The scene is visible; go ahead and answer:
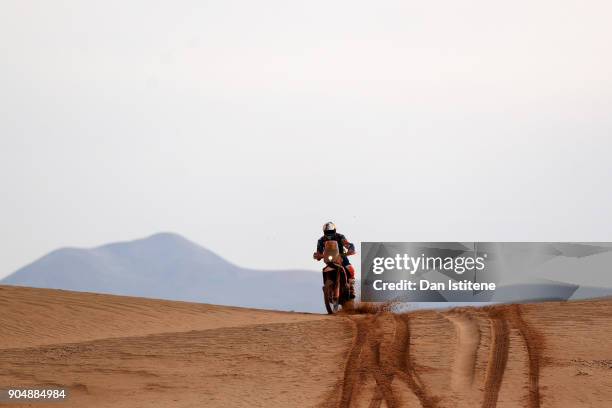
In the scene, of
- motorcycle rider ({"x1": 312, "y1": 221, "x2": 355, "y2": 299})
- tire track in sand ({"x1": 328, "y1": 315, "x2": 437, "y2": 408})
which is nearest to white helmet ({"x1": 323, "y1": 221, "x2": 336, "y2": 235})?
motorcycle rider ({"x1": 312, "y1": 221, "x2": 355, "y2": 299})

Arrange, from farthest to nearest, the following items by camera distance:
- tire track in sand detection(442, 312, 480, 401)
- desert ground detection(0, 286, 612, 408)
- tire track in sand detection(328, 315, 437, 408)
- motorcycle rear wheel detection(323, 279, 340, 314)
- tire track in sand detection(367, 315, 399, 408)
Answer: motorcycle rear wheel detection(323, 279, 340, 314)
tire track in sand detection(442, 312, 480, 401)
desert ground detection(0, 286, 612, 408)
tire track in sand detection(328, 315, 437, 408)
tire track in sand detection(367, 315, 399, 408)

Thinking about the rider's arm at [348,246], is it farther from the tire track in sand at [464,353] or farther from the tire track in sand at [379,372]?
the tire track in sand at [379,372]

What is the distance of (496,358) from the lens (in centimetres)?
1714

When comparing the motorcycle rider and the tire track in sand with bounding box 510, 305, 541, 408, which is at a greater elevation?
the motorcycle rider

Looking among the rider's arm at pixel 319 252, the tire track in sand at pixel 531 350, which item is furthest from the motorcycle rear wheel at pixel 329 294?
the tire track in sand at pixel 531 350

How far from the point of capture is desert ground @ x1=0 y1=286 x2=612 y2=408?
1521 cm

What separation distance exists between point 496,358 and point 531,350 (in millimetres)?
871

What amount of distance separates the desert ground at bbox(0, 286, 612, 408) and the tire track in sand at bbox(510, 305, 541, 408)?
1.0 inches

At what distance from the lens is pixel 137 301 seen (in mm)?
25672

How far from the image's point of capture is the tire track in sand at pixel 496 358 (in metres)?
15.1

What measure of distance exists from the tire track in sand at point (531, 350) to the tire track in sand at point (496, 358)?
0.26 meters

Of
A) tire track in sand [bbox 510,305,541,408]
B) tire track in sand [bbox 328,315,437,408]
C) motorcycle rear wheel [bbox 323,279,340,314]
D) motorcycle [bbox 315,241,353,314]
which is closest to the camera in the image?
tire track in sand [bbox 328,315,437,408]

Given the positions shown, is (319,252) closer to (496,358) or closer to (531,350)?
(531,350)

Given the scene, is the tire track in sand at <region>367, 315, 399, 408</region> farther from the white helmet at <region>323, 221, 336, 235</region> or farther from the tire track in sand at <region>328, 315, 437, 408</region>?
the white helmet at <region>323, 221, 336, 235</region>
